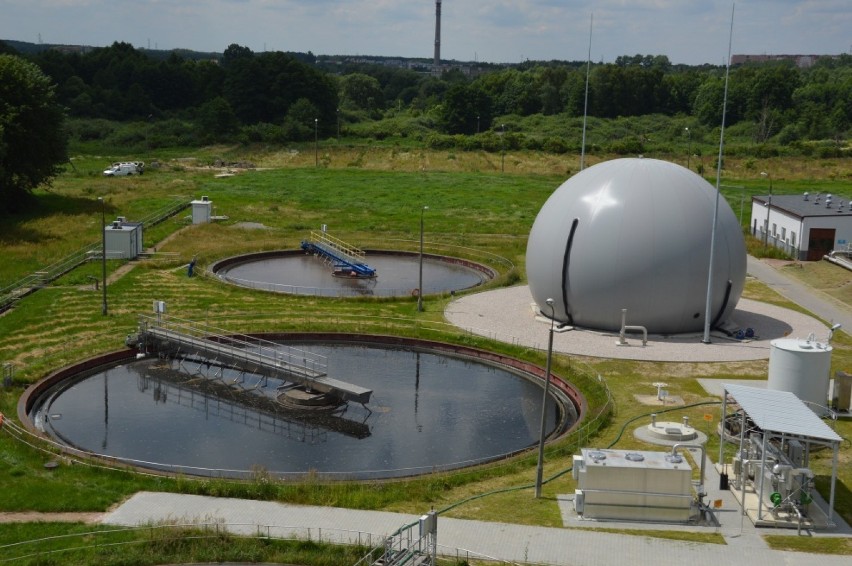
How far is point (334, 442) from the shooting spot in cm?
3144

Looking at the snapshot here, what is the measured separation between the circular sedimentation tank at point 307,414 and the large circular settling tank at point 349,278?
36.4 feet

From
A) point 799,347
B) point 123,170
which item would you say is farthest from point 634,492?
point 123,170

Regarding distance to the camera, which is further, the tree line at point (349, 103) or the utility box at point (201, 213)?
the tree line at point (349, 103)

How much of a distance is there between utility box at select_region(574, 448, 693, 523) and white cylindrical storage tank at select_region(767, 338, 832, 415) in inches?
365

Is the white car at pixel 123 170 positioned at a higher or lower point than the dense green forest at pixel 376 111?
lower

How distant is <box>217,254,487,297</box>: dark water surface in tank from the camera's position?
53406 millimetres

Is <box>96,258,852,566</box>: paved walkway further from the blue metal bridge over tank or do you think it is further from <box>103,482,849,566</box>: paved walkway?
the blue metal bridge over tank

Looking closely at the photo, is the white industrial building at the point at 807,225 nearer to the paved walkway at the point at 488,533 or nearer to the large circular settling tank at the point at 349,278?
the large circular settling tank at the point at 349,278

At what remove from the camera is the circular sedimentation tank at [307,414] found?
29703 mm

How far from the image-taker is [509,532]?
938 inches

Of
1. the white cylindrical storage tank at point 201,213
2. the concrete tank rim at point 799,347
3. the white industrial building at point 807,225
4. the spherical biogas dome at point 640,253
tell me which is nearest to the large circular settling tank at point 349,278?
the spherical biogas dome at point 640,253

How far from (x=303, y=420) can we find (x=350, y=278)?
24343 mm

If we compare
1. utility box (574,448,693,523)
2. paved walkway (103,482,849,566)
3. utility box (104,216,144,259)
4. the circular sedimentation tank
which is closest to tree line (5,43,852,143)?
utility box (104,216,144,259)

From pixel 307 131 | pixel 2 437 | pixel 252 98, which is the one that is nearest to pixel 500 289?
pixel 2 437
